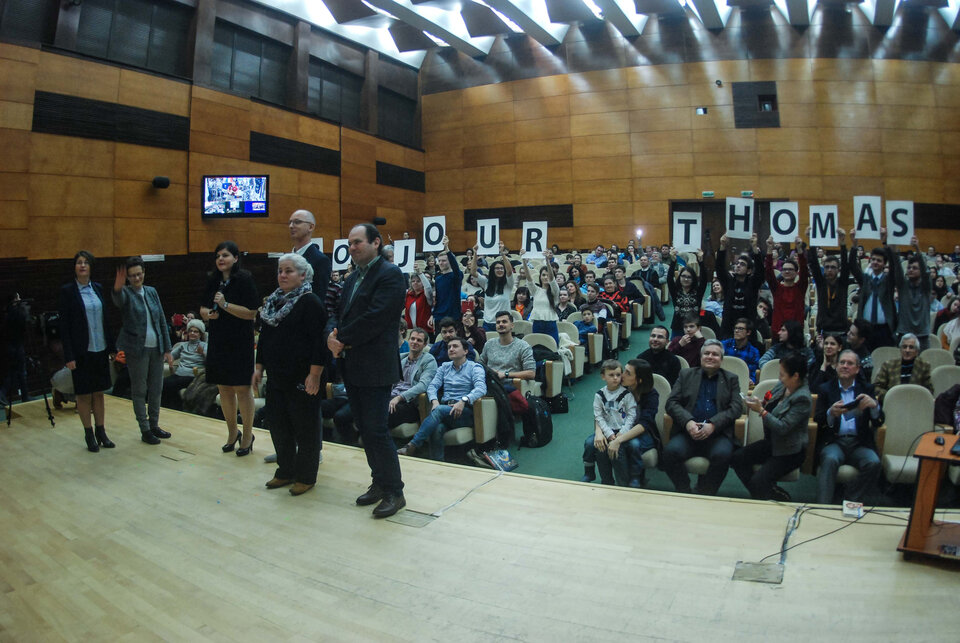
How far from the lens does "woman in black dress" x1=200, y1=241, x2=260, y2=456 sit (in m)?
3.30

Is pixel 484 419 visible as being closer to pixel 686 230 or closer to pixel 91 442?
pixel 91 442

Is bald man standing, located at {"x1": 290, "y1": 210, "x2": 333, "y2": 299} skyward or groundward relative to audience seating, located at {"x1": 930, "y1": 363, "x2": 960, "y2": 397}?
skyward

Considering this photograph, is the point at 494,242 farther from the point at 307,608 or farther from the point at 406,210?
the point at 406,210

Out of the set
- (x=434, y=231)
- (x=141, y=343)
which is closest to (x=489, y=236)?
Answer: (x=434, y=231)

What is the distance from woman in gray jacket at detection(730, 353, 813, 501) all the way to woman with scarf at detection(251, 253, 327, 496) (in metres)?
2.25

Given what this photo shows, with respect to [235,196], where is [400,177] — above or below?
above

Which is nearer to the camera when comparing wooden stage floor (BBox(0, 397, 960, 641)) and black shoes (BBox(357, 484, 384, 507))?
wooden stage floor (BBox(0, 397, 960, 641))

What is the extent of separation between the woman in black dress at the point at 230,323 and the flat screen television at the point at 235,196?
23.3 ft

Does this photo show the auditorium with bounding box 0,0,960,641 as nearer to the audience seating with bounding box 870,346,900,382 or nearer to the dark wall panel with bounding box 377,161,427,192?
the audience seating with bounding box 870,346,900,382

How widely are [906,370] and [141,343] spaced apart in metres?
5.10

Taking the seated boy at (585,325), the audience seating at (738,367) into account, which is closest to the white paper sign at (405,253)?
the seated boy at (585,325)

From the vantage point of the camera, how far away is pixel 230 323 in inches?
133

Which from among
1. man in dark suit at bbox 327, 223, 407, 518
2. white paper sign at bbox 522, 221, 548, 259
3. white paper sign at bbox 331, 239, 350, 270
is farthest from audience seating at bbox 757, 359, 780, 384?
white paper sign at bbox 331, 239, 350, 270

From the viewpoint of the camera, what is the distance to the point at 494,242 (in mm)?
6543
